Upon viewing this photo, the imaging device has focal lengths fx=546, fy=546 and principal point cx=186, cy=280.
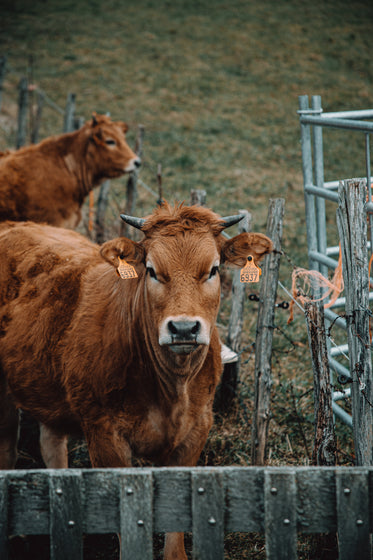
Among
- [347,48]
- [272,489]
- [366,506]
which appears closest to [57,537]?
[272,489]

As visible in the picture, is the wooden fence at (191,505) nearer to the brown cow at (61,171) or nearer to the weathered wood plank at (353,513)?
the weathered wood plank at (353,513)

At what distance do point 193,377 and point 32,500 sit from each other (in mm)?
1431

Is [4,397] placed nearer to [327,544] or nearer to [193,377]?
[193,377]

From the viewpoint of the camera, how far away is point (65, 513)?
83.7 inches

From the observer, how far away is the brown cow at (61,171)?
8438 millimetres

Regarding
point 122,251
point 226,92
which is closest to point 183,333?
point 122,251

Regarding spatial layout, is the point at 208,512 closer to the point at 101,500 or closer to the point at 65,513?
the point at 101,500

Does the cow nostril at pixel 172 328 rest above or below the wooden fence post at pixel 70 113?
below

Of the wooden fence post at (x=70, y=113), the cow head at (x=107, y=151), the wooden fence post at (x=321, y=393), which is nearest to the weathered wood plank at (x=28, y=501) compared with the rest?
the wooden fence post at (x=321, y=393)

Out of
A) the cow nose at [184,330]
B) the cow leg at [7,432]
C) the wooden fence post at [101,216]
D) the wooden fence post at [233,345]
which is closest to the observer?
the cow nose at [184,330]

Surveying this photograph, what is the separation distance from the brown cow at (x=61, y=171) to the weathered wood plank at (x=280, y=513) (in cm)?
705

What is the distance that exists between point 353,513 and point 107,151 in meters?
8.21

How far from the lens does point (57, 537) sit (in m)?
2.14

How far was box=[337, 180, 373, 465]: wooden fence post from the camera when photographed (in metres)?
2.90
